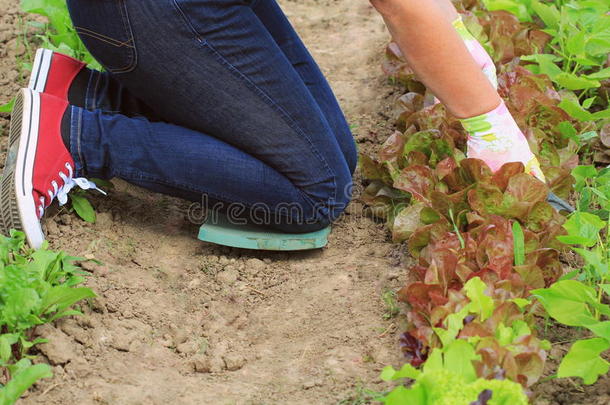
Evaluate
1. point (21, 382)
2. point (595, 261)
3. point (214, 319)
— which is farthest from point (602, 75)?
point (21, 382)

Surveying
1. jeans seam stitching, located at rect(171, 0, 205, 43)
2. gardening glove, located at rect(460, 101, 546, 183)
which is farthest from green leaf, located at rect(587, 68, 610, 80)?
jeans seam stitching, located at rect(171, 0, 205, 43)

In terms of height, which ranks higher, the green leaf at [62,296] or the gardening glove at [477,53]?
the gardening glove at [477,53]

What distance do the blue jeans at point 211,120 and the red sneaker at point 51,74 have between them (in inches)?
3.2

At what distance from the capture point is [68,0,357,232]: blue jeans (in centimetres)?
230

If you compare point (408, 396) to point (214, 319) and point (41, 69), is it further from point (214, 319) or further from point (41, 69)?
point (41, 69)

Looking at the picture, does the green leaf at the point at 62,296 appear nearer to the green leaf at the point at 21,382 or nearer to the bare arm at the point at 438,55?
the green leaf at the point at 21,382

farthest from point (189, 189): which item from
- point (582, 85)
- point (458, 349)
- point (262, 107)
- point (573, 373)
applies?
point (582, 85)

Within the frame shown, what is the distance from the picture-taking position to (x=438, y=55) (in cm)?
215

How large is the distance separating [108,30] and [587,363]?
1542mm

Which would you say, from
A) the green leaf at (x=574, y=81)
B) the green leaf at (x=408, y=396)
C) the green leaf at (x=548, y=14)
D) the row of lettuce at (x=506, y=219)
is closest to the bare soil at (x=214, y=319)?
the row of lettuce at (x=506, y=219)

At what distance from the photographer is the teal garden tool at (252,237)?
2.58 metres

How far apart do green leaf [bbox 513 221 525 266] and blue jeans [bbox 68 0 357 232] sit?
0.68 meters

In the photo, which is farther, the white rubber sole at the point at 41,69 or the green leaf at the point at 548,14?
the green leaf at the point at 548,14

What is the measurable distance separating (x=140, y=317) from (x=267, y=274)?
477 millimetres
